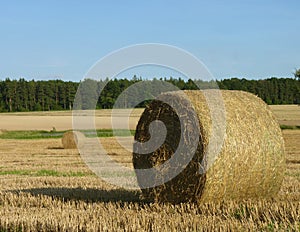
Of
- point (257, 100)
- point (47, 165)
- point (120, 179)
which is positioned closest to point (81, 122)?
point (47, 165)

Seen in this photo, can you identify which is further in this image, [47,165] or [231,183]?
[47,165]

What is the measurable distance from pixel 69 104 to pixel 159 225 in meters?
80.7

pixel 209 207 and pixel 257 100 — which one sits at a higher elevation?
pixel 257 100

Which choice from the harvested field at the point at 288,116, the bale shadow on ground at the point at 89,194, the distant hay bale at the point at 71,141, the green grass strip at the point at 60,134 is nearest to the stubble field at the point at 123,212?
the bale shadow on ground at the point at 89,194

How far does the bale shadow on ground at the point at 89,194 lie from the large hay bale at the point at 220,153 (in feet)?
2.97

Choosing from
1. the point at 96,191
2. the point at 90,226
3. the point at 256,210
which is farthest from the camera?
the point at 96,191

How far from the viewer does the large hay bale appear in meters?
8.14

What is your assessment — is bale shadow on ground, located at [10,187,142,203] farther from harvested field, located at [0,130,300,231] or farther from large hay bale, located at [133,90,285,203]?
large hay bale, located at [133,90,285,203]

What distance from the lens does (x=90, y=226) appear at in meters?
6.54

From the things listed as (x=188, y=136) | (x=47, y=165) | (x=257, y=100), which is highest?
(x=257, y=100)

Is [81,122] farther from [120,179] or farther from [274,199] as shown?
[274,199]

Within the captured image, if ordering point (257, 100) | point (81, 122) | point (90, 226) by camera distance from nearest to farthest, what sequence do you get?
1. point (90, 226)
2. point (257, 100)
3. point (81, 122)

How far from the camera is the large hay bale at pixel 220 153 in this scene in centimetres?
814

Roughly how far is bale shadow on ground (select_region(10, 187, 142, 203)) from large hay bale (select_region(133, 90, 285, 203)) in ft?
2.97
